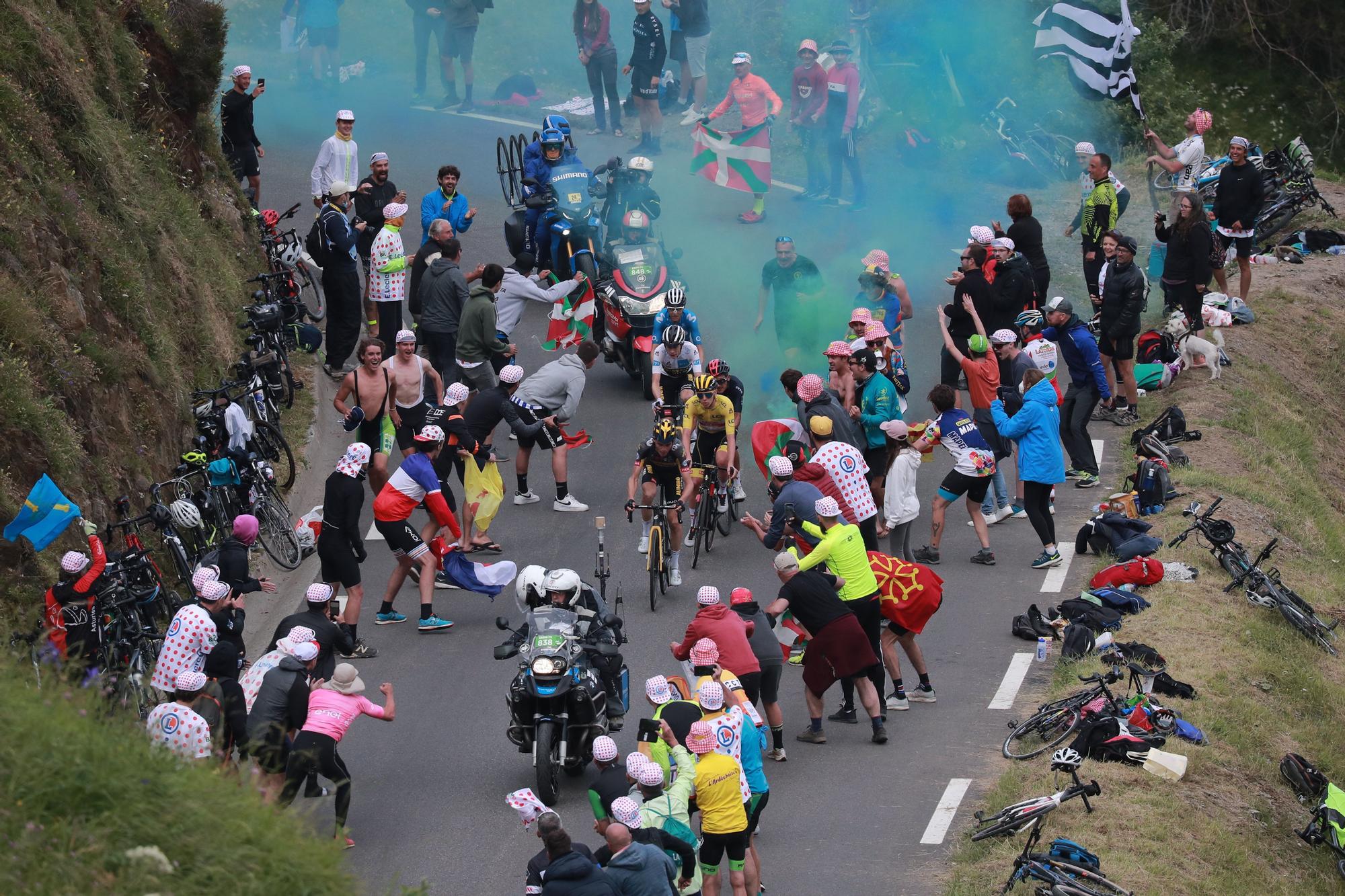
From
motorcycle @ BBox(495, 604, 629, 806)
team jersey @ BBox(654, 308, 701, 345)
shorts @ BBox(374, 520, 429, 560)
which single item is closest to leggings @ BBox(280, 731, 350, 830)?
motorcycle @ BBox(495, 604, 629, 806)

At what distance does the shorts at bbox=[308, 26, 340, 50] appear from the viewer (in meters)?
29.7

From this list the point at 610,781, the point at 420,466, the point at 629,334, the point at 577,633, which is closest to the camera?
the point at 610,781

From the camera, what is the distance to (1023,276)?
18.0m

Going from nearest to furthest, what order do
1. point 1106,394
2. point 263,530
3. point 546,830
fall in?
point 546,830
point 263,530
point 1106,394

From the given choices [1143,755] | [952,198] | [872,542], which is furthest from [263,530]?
[952,198]

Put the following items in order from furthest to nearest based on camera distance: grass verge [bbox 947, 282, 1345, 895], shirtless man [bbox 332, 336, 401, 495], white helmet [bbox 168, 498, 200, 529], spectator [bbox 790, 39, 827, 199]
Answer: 1. spectator [bbox 790, 39, 827, 199]
2. shirtless man [bbox 332, 336, 401, 495]
3. white helmet [bbox 168, 498, 200, 529]
4. grass verge [bbox 947, 282, 1345, 895]

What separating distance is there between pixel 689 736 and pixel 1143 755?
4.04m

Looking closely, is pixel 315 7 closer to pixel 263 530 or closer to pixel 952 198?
pixel 952 198

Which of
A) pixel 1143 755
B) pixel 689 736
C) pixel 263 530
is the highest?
pixel 689 736

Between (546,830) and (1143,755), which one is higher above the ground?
(546,830)

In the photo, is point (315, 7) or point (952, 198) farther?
point (315, 7)

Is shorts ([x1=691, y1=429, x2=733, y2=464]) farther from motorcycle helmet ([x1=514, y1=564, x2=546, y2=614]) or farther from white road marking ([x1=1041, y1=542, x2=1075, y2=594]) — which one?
motorcycle helmet ([x1=514, y1=564, x2=546, y2=614])

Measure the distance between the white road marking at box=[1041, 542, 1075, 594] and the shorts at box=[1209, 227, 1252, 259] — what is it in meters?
6.02

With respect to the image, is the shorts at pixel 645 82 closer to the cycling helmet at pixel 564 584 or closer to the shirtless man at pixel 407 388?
the shirtless man at pixel 407 388
